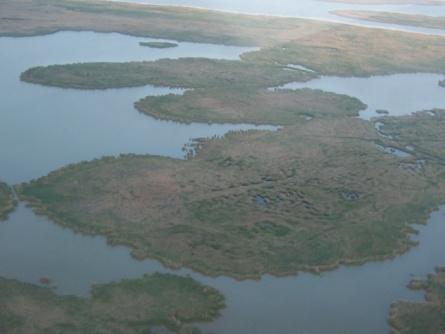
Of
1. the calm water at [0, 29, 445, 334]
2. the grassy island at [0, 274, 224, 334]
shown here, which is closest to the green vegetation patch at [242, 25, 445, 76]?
the calm water at [0, 29, 445, 334]

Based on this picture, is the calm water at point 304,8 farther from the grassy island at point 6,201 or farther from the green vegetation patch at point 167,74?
the grassy island at point 6,201

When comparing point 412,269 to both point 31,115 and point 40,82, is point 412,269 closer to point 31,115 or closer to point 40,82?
point 31,115

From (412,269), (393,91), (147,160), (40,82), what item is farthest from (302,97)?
(412,269)

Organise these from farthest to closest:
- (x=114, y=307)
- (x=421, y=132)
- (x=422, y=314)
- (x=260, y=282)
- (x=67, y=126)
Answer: (x=421, y=132) < (x=67, y=126) < (x=260, y=282) < (x=422, y=314) < (x=114, y=307)

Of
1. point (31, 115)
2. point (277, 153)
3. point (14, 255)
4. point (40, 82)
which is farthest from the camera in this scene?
point (40, 82)

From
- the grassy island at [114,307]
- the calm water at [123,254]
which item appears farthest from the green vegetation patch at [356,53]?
the grassy island at [114,307]

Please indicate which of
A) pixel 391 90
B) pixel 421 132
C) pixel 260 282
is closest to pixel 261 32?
A: pixel 391 90

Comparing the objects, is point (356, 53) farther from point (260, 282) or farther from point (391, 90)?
point (260, 282)
